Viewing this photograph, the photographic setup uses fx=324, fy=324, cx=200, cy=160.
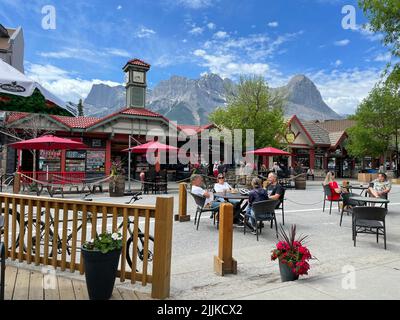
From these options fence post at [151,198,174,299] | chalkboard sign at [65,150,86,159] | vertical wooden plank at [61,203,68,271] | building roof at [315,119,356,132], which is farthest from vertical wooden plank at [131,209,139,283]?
building roof at [315,119,356,132]

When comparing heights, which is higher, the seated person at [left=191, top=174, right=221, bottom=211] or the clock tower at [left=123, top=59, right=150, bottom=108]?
the clock tower at [left=123, top=59, right=150, bottom=108]

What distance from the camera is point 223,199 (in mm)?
7980

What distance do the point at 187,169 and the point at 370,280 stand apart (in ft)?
71.6

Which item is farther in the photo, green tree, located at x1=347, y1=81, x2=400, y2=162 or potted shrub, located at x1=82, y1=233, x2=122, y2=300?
green tree, located at x1=347, y1=81, x2=400, y2=162

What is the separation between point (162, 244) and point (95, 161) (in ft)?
66.2

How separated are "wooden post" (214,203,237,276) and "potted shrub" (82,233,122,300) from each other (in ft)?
5.31

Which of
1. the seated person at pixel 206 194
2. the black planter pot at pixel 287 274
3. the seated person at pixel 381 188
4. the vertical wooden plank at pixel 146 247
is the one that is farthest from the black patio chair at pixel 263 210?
the seated person at pixel 381 188

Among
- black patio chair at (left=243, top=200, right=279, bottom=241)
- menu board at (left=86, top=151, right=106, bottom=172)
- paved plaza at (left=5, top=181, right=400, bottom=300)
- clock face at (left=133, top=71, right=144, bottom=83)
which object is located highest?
clock face at (left=133, top=71, right=144, bottom=83)

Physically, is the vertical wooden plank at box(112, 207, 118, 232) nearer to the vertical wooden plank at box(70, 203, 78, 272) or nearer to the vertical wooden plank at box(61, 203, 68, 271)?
the vertical wooden plank at box(70, 203, 78, 272)

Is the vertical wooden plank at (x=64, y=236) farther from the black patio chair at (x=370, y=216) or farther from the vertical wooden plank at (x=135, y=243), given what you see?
the black patio chair at (x=370, y=216)

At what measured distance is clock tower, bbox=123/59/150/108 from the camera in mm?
24922

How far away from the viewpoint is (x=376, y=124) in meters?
30.5

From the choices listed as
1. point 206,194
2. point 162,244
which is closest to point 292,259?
point 162,244
